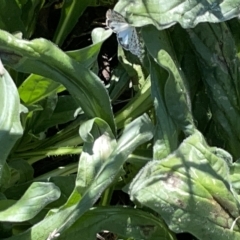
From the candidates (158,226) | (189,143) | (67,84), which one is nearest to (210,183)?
(189,143)

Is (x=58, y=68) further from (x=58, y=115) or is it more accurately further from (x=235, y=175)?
(x=235, y=175)

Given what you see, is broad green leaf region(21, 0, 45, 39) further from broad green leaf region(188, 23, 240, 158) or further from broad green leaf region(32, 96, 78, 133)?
broad green leaf region(188, 23, 240, 158)

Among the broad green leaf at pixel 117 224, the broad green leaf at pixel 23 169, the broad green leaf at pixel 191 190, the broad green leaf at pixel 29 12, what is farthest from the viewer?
the broad green leaf at pixel 29 12

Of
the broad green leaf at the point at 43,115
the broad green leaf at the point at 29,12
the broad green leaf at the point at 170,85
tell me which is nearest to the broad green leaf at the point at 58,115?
the broad green leaf at the point at 43,115

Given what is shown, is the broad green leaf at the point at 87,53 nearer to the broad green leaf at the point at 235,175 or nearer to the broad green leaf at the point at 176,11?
the broad green leaf at the point at 176,11

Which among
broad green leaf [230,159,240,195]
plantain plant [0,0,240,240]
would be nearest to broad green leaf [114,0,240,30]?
plantain plant [0,0,240,240]

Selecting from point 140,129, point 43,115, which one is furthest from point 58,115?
point 140,129
